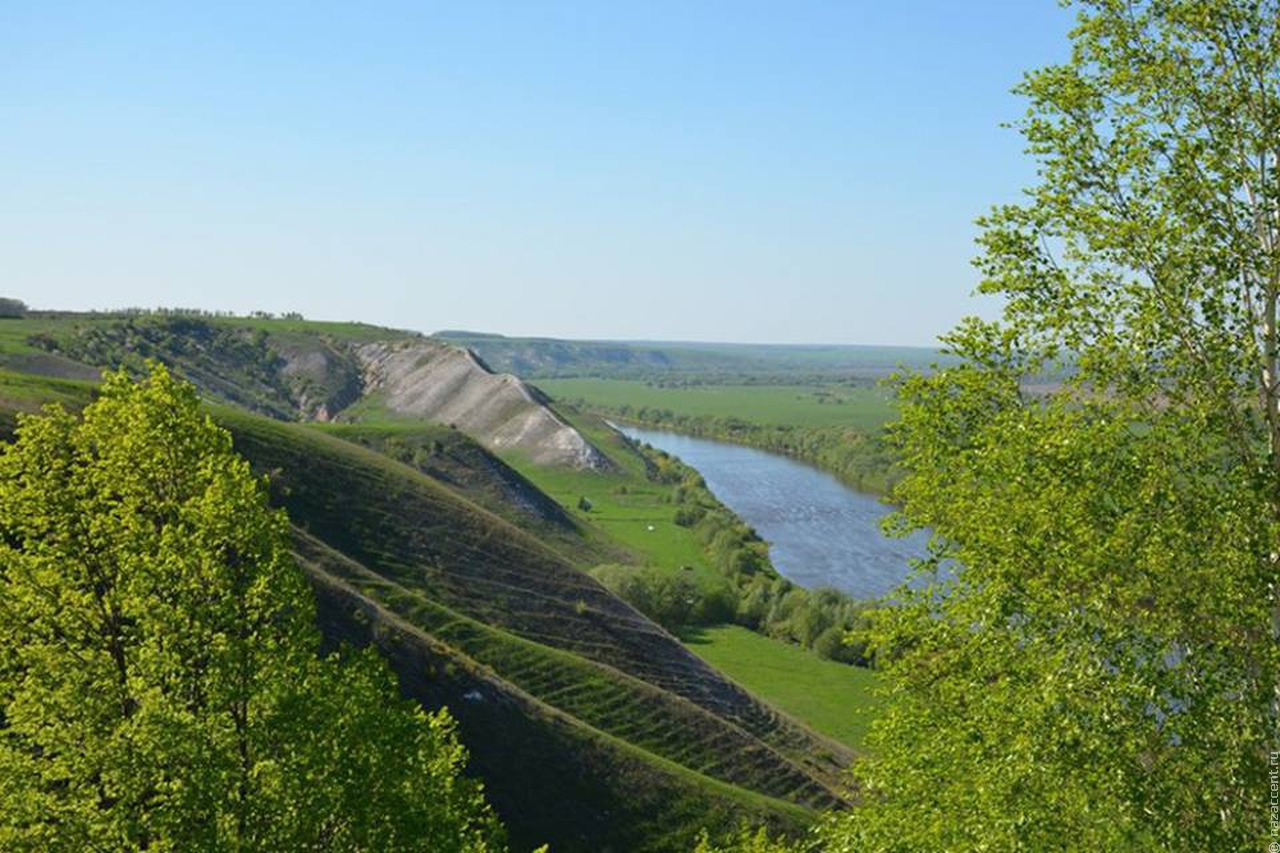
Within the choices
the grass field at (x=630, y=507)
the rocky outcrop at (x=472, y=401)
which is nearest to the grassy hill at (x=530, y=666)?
the grass field at (x=630, y=507)

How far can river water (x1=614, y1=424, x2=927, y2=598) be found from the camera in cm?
10856

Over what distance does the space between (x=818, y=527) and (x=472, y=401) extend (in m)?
70.2

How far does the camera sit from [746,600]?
3957 inches

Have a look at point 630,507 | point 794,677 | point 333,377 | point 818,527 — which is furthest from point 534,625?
point 333,377

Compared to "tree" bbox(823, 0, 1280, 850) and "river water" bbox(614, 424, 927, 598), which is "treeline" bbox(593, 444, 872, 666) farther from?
"tree" bbox(823, 0, 1280, 850)

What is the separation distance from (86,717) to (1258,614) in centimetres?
1440

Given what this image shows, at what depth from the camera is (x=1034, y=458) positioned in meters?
12.5

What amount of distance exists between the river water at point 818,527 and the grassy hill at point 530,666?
1098 inches

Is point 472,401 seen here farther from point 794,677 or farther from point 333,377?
point 794,677

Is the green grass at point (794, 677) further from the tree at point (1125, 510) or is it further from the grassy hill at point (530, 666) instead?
the tree at point (1125, 510)

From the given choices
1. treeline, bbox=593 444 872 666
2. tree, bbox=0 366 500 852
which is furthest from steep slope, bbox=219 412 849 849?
tree, bbox=0 366 500 852

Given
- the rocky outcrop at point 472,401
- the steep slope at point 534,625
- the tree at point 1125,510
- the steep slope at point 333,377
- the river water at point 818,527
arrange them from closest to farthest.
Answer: the tree at point 1125,510 < the steep slope at point 534,625 < the river water at point 818,527 < the steep slope at point 333,377 < the rocky outcrop at point 472,401

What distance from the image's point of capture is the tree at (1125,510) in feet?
35.7

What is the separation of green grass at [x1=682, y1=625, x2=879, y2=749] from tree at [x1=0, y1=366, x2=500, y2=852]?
62.0 meters
